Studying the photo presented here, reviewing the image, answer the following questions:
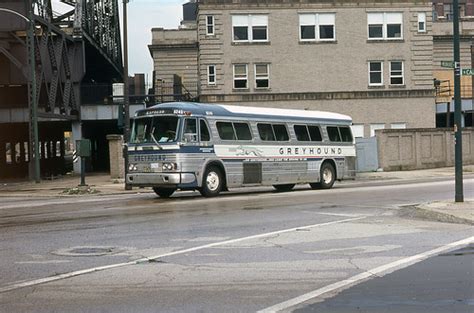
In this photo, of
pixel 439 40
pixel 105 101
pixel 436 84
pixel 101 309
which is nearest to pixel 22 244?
pixel 101 309

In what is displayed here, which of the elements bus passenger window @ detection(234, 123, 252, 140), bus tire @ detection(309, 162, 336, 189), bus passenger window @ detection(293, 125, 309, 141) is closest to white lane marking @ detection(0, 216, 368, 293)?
bus passenger window @ detection(234, 123, 252, 140)

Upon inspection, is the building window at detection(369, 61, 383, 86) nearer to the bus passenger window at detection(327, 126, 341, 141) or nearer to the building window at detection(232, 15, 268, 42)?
the building window at detection(232, 15, 268, 42)

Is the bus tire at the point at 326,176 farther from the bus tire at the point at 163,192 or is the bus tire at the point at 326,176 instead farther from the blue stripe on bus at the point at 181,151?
the bus tire at the point at 163,192

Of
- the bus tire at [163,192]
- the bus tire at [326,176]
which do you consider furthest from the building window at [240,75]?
the bus tire at [163,192]

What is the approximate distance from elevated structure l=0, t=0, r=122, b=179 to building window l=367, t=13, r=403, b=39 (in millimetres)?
20531

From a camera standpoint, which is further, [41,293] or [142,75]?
[142,75]

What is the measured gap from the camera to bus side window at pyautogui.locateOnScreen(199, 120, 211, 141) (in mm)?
18422

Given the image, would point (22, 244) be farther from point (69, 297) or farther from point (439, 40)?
point (439, 40)

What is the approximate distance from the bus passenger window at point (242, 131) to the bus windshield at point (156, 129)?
2.58 metres

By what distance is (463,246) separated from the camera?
31.1ft

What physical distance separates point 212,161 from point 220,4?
2522 cm

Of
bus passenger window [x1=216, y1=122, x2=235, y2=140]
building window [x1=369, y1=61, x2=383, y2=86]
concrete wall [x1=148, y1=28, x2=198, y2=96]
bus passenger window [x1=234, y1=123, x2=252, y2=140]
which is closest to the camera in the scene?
bus passenger window [x1=216, y1=122, x2=235, y2=140]

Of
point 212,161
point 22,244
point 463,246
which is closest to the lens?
point 463,246

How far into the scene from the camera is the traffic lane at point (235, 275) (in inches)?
251
